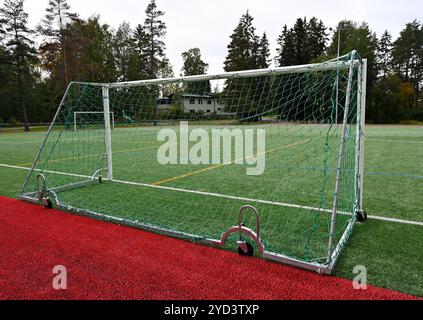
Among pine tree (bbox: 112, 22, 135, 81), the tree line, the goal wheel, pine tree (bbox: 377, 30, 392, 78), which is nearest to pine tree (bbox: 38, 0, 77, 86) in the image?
the tree line

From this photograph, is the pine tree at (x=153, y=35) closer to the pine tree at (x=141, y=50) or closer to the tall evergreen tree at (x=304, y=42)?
the pine tree at (x=141, y=50)

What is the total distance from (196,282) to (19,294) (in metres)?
1.38

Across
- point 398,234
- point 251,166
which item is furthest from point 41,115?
point 398,234

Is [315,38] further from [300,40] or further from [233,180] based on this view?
[233,180]

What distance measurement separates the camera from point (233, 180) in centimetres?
648

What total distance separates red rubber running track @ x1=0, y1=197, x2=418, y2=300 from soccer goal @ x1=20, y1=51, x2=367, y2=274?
0.21 meters

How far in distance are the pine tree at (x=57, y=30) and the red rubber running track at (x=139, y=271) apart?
2956 centimetres

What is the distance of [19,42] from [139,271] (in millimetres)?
32979

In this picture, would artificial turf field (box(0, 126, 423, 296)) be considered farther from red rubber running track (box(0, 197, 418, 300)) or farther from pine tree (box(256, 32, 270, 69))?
pine tree (box(256, 32, 270, 69))

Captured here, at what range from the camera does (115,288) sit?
2.47 m

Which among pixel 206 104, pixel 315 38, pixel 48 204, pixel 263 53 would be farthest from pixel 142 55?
pixel 48 204

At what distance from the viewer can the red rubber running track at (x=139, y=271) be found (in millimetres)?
2369

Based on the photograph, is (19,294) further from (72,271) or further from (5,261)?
(5,261)

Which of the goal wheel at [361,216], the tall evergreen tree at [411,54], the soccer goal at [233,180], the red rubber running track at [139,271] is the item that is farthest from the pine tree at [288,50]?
the red rubber running track at [139,271]
